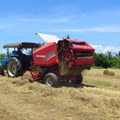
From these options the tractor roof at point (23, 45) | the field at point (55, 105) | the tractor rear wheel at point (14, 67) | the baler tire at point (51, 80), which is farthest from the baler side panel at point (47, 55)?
the tractor roof at point (23, 45)

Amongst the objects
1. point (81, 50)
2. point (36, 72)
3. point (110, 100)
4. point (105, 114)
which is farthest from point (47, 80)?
point (105, 114)

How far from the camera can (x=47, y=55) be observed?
32.1 ft

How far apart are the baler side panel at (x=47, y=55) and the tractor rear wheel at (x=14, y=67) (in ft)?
4.15

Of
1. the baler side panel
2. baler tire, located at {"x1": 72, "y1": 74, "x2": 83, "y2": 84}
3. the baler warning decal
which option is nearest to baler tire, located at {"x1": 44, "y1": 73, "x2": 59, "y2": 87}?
the baler side panel

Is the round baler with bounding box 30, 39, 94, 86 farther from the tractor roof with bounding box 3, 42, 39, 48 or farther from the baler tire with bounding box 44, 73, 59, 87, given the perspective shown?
the tractor roof with bounding box 3, 42, 39, 48

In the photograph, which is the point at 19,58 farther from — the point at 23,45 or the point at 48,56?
the point at 48,56

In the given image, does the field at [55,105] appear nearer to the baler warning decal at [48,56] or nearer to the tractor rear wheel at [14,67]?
the baler warning decal at [48,56]

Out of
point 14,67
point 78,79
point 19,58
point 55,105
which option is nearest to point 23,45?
point 19,58

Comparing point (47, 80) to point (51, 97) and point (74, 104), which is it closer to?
point (51, 97)

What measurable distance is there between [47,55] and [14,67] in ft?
9.66

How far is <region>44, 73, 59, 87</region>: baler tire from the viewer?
9.43m

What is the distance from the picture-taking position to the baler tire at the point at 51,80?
943cm

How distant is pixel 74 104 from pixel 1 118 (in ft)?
7.61

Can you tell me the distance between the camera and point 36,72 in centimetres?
1058
